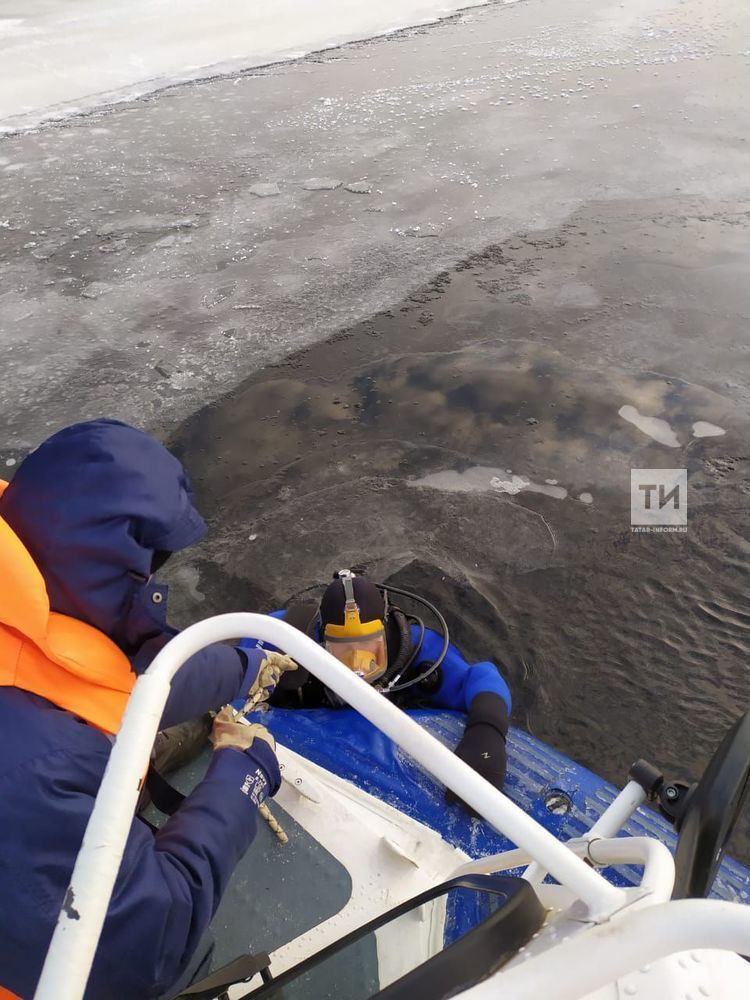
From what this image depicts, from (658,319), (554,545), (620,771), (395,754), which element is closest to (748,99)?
(658,319)

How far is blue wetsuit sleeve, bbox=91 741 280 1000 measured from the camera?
45.8 inches

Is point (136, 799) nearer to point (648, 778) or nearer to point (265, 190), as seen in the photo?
point (648, 778)

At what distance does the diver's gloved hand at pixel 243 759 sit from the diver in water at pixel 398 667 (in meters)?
0.73

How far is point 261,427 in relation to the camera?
156 inches

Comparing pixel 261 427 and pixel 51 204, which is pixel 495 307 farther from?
pixel 51 204

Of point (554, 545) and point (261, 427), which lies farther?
point (261, 427)

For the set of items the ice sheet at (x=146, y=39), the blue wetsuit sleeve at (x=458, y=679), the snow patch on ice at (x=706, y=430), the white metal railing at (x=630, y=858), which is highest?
the ice sheet at (x=146, y=39)

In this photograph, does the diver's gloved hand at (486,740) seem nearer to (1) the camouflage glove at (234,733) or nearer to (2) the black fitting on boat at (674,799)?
(1) the camouflage glove at (234,733)

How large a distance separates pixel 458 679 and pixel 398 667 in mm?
233

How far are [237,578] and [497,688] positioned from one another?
131cm

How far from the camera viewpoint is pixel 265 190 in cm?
601

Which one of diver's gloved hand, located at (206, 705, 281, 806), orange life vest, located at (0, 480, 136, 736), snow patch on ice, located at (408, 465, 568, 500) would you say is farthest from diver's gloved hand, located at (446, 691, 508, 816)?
snow patch on ice, located at (408, 465, 568, 500)

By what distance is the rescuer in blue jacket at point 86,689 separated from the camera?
1.08 meters

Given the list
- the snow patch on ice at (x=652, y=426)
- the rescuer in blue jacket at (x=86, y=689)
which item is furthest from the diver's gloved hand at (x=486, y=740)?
the snow patch on ice at (x=652, y=426)
